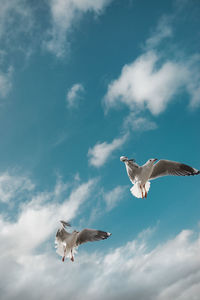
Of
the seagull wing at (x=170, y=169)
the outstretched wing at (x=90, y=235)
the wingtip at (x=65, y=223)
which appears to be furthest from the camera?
the wingtip at (x=65, y=223)

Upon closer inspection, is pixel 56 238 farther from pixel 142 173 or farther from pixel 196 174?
pixel 196 174

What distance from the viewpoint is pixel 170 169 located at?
43.7 ft

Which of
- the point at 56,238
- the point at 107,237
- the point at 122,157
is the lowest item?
the point at 107,237

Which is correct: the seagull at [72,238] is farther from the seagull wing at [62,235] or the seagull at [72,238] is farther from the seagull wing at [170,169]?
the seagull wing at [170,169]

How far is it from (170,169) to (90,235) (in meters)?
5.00

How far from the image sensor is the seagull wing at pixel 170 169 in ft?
42.5

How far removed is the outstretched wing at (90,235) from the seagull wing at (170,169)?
3.62m

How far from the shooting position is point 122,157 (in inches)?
496

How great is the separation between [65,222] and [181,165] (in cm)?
640

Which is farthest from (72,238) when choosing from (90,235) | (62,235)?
(90,235)

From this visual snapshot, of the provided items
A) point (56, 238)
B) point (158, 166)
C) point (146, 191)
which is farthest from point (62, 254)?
point (158, 166)

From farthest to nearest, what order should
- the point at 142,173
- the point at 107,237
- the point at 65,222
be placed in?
the point at 65,222 → the point at 107,237 → the point at 142,173

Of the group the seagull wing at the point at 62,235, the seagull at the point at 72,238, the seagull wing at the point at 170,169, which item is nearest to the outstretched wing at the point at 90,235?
the seagull at the point at 72,238

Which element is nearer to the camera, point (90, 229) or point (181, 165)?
point (181, 165)
